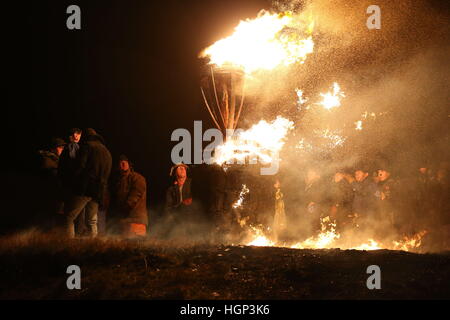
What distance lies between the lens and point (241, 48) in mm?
11344

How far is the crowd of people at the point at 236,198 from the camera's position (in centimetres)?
786

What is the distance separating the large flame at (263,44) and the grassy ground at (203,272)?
5.80 meters

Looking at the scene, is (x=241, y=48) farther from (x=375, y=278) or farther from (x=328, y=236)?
(x=375, y=278)

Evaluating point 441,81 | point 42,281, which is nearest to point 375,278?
point 42,281

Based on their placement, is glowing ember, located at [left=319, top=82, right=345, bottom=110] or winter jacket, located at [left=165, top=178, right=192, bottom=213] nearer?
winter jacket, located at [left=165, top=178, right=192, bottom=213]

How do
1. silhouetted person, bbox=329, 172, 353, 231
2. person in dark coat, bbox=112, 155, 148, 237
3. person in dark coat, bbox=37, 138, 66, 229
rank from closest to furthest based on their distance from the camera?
person in dark coat, bbox=37, 138, 66, 229 → person in dark coat, bbox=112, 155, 148, 237 → silhouetted person, bbox=329, 172, 353, 231

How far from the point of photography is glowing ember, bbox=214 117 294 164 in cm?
1095

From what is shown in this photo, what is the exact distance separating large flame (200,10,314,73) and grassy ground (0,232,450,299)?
5798mm

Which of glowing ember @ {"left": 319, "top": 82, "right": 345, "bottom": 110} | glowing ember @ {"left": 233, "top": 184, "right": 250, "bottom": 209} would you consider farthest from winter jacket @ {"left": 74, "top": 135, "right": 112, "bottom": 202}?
glowing ember @ {"left": 319, "top": 82, "right": 345, "bottom": 110}

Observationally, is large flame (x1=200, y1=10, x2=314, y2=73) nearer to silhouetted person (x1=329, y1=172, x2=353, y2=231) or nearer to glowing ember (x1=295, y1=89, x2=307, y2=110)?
silhouetted person (x1=329, y1=172, x2=353, y2=231)

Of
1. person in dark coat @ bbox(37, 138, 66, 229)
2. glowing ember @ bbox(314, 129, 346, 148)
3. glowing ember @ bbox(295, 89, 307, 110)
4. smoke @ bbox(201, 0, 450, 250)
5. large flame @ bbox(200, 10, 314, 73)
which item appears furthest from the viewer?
glowing ember @ bbox(295, 89, 307, 110)

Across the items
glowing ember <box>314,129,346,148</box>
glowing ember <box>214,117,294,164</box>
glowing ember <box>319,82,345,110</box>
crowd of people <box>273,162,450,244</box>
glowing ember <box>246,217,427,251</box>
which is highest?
glowing ember <box>319,82,345,110</box>
